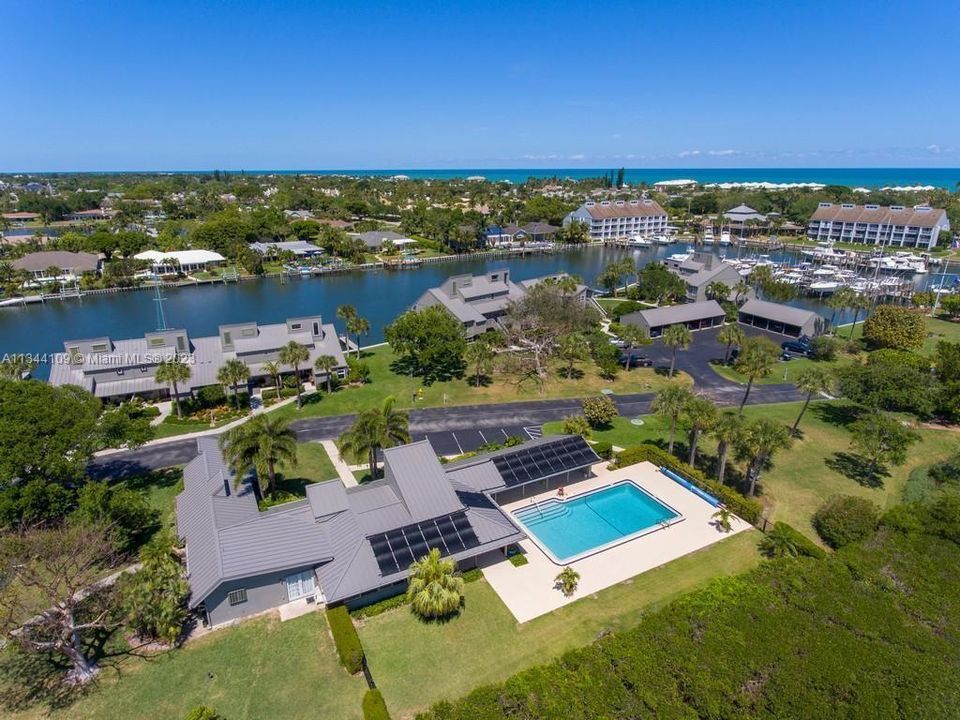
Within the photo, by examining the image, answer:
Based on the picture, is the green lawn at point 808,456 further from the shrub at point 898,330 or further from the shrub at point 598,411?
the shrub at point 898,330

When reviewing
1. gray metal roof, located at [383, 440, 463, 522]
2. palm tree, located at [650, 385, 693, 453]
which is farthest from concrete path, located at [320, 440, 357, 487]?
palm tree, located at [650, 385, 693, 453]

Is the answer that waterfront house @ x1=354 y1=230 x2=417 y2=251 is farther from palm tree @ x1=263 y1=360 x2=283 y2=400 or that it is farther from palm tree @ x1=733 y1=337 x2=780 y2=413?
palm tree @ x1=733 y1=337 x2=780 y2=413

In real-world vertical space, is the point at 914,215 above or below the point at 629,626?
above

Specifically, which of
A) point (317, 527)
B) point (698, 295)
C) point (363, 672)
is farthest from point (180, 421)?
point (698, 295)

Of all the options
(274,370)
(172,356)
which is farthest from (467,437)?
(172,356)

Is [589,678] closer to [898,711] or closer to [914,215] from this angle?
[898,711]

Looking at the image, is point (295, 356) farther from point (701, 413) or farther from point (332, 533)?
point (701, 413)
